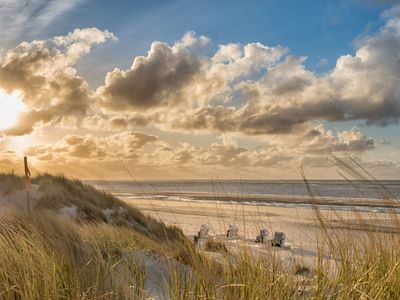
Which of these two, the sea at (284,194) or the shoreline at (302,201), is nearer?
the shoreline at (302,201)

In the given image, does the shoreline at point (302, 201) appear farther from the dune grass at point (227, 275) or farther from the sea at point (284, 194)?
the dune grass at point (227, 275)

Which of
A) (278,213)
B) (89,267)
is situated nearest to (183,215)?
(278,213)

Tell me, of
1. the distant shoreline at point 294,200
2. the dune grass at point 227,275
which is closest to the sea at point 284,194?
the distant shoreline at point 294,200

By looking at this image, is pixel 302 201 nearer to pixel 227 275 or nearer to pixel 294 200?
pixel 294 200

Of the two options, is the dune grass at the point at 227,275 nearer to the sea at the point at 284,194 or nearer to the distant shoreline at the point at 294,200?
the distant shoreline at the point at 294,200

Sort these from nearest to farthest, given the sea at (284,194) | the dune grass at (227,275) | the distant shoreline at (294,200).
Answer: the dune grass at (227,275), the distant shoreline at (294,200), the sea at (284,194)

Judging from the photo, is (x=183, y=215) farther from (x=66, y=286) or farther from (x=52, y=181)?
(x=66, y=286)

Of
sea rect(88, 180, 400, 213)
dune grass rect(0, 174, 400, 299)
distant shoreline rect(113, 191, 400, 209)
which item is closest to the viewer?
dune grass rect(0, 174, 400, 299)

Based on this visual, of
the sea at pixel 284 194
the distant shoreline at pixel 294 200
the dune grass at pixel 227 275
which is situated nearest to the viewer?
the dune grass at pixel 227 275

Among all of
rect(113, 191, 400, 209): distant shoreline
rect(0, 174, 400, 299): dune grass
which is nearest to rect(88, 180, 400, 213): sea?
rect(113, 191, 400, 209): distant shoreline

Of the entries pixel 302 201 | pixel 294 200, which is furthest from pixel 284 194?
pixel 294 200

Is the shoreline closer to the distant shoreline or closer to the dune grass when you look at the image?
the distant shoreline

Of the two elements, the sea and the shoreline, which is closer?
the shoreline

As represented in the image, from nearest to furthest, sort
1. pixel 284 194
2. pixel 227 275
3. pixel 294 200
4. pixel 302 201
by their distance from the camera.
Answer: pixel 227 275, pixel 294 200, pixel 302 201, pixel 284 194
